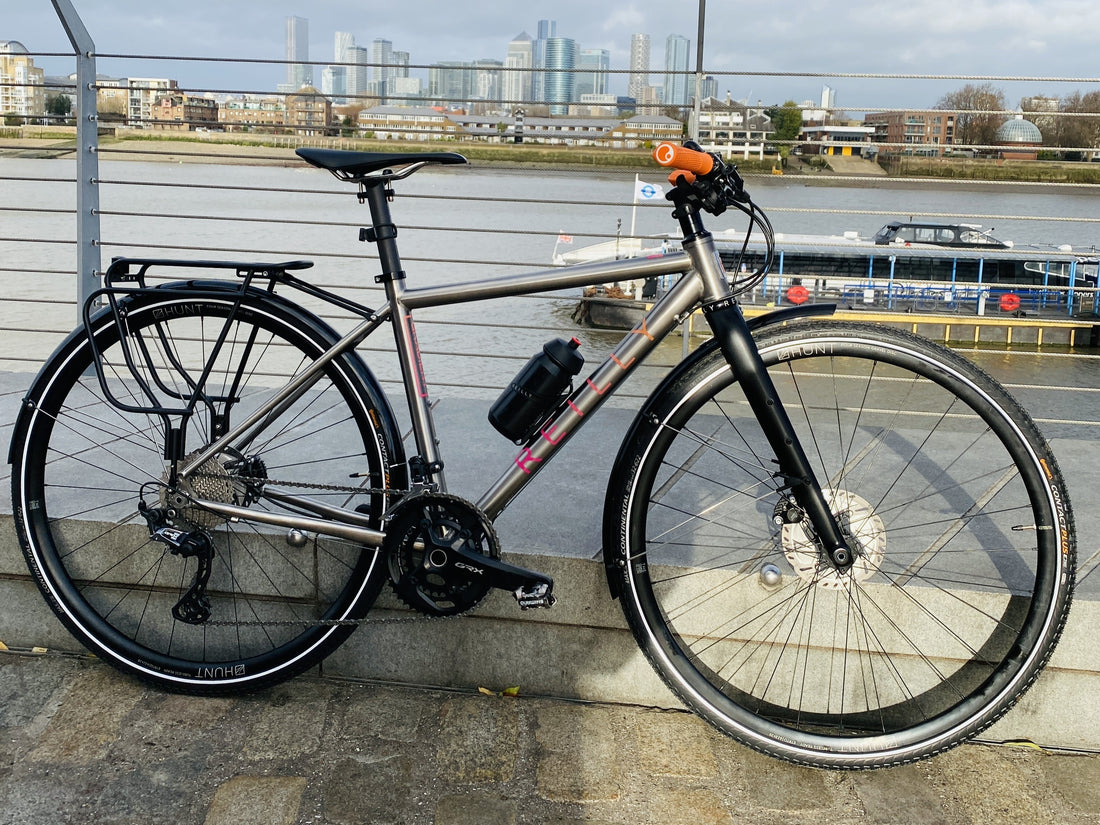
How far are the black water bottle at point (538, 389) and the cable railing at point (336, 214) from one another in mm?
986

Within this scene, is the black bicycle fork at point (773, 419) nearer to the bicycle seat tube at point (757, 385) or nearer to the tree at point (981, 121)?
the bicycle seat tube at point (757, 385)

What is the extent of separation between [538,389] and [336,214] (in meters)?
25.7

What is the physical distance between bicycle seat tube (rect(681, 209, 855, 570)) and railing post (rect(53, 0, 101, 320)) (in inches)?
85.0

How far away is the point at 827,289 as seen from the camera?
2898cm

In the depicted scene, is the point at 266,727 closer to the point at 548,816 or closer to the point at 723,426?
the point at 548,816

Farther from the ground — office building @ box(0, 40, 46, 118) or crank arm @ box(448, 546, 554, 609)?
office building @ box(0, 40, 46, 118)

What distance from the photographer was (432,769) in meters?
1.76

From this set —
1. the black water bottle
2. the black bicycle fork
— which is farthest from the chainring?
the black bicycle fork

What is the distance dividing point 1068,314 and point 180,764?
3294 centimetres

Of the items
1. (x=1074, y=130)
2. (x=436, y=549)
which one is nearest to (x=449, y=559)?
(x=436, y=549)

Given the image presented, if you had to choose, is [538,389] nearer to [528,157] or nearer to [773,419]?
[773,419]

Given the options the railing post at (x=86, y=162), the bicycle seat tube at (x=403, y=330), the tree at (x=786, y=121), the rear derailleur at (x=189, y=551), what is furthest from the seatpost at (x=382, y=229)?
the tree at (x=786, y=121)

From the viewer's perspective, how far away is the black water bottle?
172 cm

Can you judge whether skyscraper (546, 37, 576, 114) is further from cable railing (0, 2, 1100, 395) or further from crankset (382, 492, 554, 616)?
crankset (382, 492, 554, 616)
